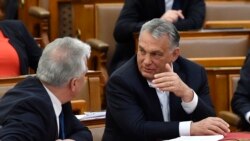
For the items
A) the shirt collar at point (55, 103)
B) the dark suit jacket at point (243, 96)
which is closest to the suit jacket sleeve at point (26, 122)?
the shirt collar at point (55, 103)

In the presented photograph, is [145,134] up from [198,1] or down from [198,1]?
down

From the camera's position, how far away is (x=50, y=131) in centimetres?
201

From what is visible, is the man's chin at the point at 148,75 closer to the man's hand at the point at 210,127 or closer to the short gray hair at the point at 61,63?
the man's hand at the point at 210,127

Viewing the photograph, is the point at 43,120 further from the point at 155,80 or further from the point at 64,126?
the point at 155,80

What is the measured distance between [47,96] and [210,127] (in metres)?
0.57

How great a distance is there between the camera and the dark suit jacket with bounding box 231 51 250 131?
2.81m

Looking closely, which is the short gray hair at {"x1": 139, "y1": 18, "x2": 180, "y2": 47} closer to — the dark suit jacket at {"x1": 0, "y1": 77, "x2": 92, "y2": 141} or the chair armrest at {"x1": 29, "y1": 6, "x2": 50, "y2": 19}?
the dark suit jacket at {"x1": 0, "y1": 77, "x2": 92, "y2": 141}

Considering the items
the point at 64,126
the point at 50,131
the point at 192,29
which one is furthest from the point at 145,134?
the point at 192,29

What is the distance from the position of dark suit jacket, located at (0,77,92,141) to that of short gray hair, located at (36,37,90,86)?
45 millimetres

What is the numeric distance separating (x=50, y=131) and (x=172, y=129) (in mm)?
505

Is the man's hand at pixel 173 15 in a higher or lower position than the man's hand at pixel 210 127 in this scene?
higher

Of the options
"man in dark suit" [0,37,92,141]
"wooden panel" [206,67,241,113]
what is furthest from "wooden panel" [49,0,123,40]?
"man in dark suit" [0,37,92,141]

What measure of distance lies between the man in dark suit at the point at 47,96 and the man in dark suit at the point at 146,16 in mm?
1719

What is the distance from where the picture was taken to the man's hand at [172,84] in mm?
2324
